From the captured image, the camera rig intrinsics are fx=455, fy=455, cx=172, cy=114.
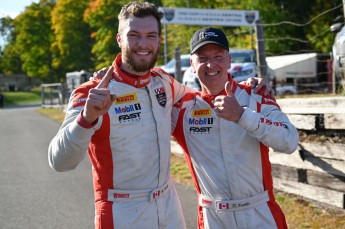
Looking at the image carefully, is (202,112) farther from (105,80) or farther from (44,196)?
(44,196)

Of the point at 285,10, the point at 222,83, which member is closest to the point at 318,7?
the point at 285,10

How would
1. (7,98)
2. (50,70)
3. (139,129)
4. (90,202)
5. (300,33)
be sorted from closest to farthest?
1. (139,129)
2. (90,202)
3. (300,33)
4. (7,98)
5. (50,70)

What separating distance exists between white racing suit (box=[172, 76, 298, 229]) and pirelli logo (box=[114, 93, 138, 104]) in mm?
484

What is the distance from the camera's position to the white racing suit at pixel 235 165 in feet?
10.0

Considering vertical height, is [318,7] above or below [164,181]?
above

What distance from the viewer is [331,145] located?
213 inches

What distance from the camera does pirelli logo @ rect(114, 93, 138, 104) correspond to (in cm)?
297

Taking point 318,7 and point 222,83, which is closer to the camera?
point 222,83

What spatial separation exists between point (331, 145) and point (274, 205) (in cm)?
258

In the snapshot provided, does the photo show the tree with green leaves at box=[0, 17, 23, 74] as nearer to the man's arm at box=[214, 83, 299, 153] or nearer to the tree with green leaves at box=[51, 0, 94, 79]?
the tree with green leaves at box=[51, 0, 94, 79]

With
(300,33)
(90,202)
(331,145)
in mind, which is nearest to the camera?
(331,145)

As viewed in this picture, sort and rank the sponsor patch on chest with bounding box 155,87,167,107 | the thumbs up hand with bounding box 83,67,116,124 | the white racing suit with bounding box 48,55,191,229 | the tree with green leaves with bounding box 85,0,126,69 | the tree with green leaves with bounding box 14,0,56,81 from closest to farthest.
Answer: the thumbs up hand with bounding box 83,67,116,124 → the white racing suit with bounding box 48,55,191,229 → the sponsor patch on chest with bounding box 155,87,167,107 → the tree with green leaves with bounding box 85,0,126,69 → the tree with green leaves with bounding box 14,0,56,81

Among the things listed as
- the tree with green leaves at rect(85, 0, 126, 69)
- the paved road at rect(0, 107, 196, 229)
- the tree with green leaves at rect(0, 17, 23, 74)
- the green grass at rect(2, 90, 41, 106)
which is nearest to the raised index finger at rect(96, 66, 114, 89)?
the paved road at rect(0, 107, 196, 229)

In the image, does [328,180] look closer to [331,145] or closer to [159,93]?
[331,145]
